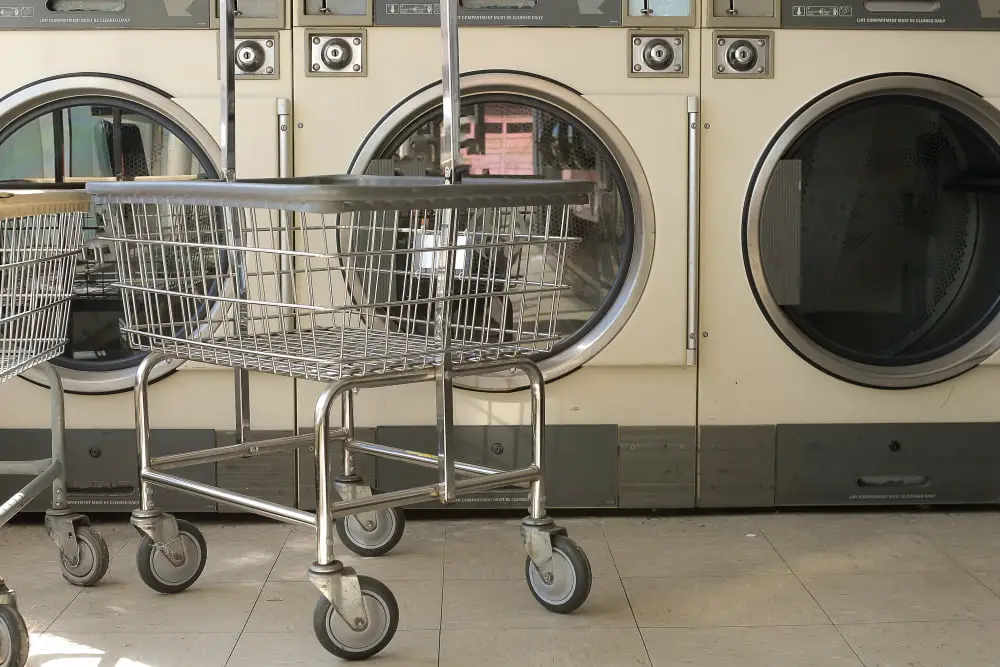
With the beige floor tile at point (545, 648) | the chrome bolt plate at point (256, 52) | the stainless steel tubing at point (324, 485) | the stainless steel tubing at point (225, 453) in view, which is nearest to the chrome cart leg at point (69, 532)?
the stainless steel tubing at point (225, 453)

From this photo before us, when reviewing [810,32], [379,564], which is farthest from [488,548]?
[810,32]

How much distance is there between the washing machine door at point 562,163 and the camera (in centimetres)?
305

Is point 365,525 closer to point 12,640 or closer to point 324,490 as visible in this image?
point 324,490

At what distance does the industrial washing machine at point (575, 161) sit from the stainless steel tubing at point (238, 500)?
652 mm

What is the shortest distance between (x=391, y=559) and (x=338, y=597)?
669 mm

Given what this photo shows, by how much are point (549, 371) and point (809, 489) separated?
2.46 ft

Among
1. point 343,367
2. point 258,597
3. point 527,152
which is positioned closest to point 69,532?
point 258,597

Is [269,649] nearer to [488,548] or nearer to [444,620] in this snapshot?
[444,620]

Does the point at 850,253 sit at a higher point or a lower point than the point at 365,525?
higher

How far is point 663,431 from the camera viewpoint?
124 inches

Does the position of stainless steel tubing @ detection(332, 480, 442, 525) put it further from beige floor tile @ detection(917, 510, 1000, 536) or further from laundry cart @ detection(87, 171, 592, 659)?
beige floor tile @ detection(917, 510, 1000, 536)

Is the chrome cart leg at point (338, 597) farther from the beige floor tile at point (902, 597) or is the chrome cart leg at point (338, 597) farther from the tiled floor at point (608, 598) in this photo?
the beige floor tile at point (902, 597)

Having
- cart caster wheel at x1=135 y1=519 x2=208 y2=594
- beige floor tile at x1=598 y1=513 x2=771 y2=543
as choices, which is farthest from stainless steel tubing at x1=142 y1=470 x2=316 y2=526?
beige floor tile at x1=598 y1=513 x2=771 y2=543

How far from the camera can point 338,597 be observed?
223cm
